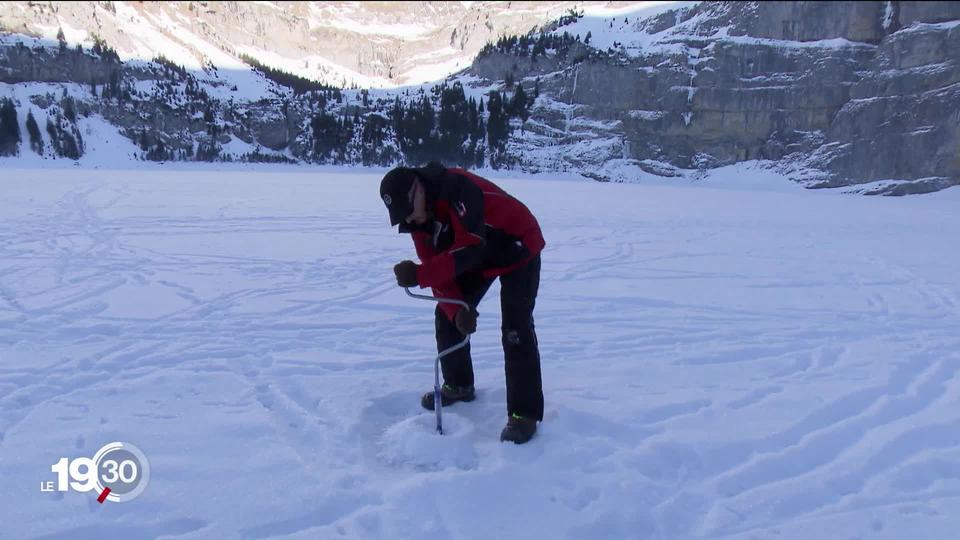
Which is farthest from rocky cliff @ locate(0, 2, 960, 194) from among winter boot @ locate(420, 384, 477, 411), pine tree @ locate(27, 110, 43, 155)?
winter boot @ locate(420, 384, 477, 411)

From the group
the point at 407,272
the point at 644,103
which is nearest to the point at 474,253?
the point at 407,272

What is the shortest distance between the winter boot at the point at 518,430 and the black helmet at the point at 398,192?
1.34 meters

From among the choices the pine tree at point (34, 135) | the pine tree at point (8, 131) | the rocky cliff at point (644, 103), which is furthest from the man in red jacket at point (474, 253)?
the pine tree at point (34, 135)

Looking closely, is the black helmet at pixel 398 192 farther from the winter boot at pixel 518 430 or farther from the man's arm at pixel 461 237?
the winter boot at pixel 518 430

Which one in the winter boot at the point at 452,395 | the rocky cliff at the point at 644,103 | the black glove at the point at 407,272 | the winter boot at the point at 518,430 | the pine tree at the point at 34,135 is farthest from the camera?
the pine tree at the point at 34,135

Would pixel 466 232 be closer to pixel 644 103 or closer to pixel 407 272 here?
pixel 407 272

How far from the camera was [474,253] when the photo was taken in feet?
9.25

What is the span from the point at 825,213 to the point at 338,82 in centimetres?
17139

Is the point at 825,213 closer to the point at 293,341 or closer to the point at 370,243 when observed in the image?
the point at 370,243

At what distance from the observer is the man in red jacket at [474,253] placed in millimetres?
2773

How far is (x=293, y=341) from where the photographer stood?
4.85 meters

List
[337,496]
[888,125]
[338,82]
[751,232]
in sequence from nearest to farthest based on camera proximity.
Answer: [337,496] < [751,232] < [888,125] < [338,82]

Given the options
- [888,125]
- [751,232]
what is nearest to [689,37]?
[888,125]

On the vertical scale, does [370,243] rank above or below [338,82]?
below
